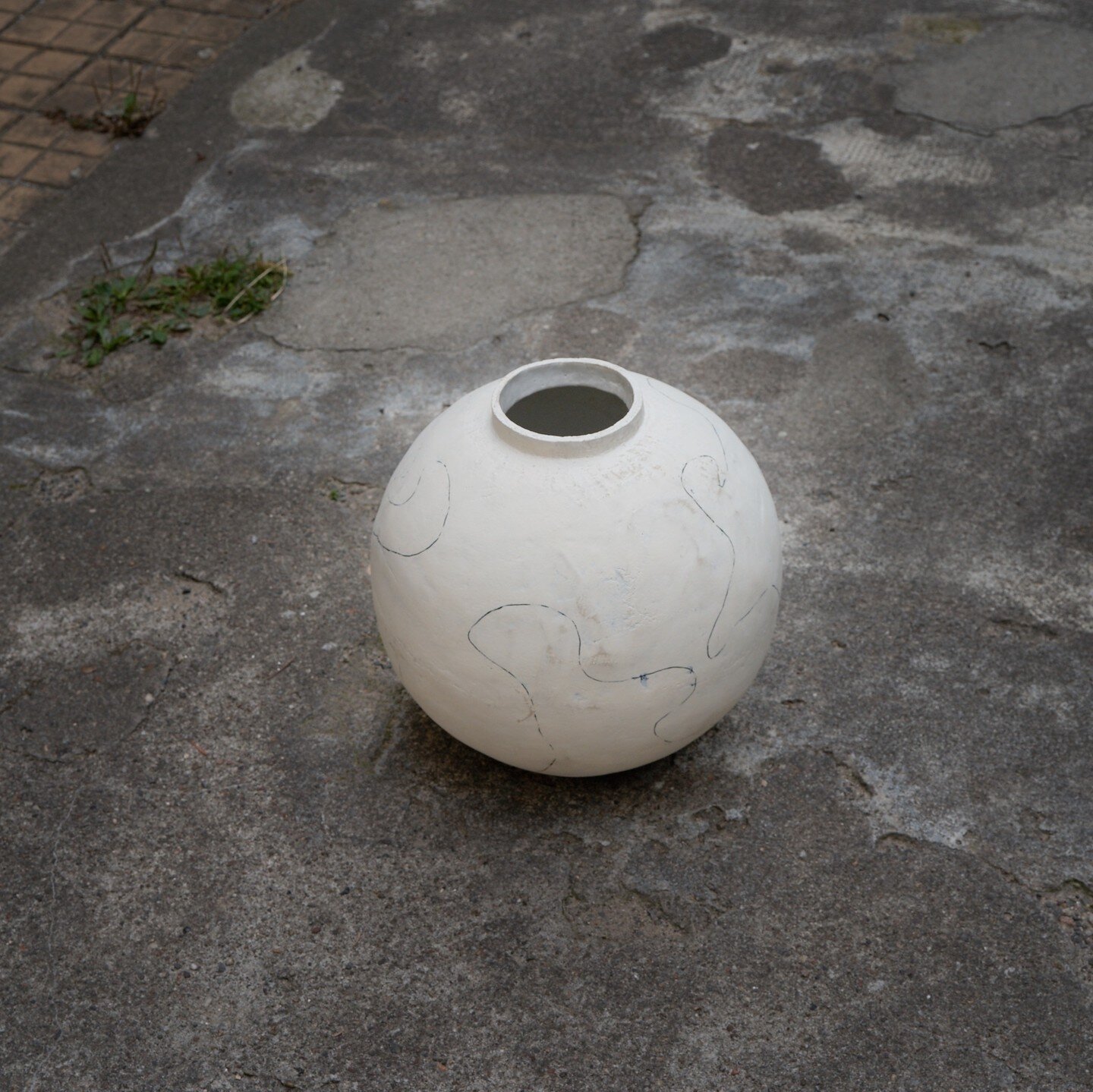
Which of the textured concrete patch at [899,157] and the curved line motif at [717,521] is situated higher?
the curved line motif at [717,521]

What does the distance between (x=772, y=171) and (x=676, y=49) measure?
125 cm

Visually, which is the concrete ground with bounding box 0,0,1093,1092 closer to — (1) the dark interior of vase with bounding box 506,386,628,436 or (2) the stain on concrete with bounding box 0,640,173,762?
(2) the stain on concrete with bounding box 0,640,173,762

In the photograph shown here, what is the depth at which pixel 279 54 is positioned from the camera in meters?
6.16

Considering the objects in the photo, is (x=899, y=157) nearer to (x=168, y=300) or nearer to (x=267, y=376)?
(x=267, y=376)

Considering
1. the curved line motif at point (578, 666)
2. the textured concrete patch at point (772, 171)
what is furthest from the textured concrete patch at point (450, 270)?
the curved line motif at point (578, 666)

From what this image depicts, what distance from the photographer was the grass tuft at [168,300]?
4.60 metres

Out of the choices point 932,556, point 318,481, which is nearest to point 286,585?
point 318,481

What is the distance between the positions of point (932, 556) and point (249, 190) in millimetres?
3385

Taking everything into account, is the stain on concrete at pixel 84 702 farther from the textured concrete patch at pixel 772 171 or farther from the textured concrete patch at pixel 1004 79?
the textured concrete patch at pixel 1004 79

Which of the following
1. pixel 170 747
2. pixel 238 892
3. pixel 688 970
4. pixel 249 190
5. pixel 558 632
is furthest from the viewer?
pixel 249 190

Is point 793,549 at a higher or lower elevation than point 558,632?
lower

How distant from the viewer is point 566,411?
2.89m

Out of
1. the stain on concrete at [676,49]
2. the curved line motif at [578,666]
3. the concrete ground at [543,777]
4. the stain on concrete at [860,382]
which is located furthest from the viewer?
the stain on concrete at [676,49]

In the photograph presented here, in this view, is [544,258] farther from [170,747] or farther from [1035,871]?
[1035,871]
